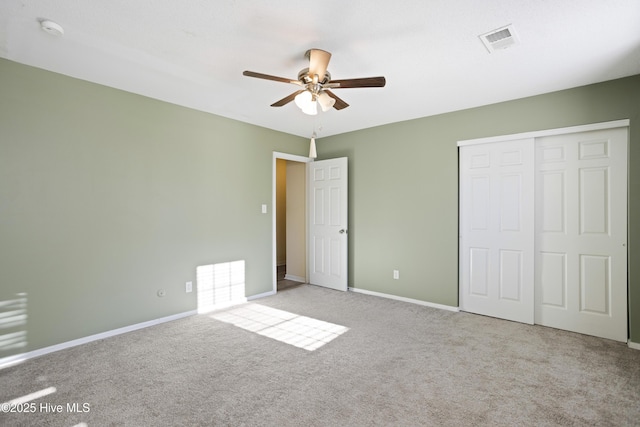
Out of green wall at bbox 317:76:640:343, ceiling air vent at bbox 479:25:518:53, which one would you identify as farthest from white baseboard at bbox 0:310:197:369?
ceiling air vent at bbox 479:25:518:53

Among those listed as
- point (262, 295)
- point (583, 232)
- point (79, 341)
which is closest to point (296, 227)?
point (262, 295)

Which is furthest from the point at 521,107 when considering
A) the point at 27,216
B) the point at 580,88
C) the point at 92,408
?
the point at 27,216

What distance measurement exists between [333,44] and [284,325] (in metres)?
2.84

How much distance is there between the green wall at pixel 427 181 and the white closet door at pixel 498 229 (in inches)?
5.5

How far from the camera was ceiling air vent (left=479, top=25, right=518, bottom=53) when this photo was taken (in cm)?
226

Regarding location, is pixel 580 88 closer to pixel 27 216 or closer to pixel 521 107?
pixel 521 107

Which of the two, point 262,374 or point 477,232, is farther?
point 477,232

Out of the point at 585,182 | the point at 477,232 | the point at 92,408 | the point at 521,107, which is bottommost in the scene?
the point at 92,408

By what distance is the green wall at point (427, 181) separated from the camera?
3055 millimetres

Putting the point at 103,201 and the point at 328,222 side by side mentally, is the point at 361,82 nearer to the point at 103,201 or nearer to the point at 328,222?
the point at 103,201

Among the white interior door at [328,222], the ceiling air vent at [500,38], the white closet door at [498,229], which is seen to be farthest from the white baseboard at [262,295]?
the ceiling air vent at [500,38]

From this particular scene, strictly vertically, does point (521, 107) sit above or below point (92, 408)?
above

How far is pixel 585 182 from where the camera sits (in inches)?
128

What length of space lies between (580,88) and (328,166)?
128 inches
